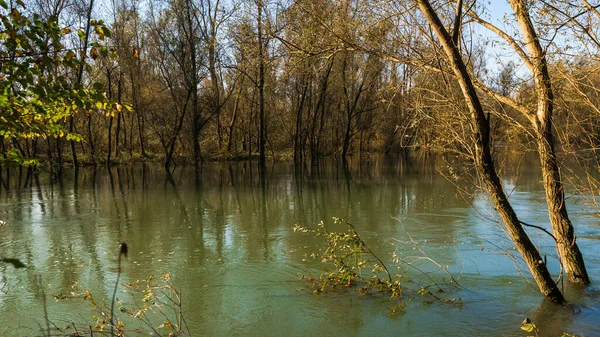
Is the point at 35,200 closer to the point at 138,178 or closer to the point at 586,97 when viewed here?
the point at 138,178

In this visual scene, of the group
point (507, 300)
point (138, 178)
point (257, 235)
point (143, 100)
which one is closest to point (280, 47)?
point (257, 235)

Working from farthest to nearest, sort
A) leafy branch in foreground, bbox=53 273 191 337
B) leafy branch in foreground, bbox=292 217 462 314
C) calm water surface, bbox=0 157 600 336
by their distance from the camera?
leafy branch in foreground, bbox=292 217 462 314 → calm water surface, bbox=0 157 600 336 → leafy branch in foreground, bbox=53 273 191 337

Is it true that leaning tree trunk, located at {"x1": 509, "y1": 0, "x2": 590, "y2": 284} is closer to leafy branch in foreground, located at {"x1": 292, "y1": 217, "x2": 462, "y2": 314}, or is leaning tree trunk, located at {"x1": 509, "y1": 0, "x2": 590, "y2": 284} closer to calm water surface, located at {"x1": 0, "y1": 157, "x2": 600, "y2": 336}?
calm water surface, located at {"x1": 0, "y1": 157, "x2": 600, "y2": 336}

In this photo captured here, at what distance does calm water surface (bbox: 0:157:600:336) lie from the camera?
5156 millimetres

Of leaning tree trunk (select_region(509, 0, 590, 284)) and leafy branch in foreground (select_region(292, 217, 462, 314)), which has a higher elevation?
leaning tree trunk (select_region(509, 0, 590, 284))

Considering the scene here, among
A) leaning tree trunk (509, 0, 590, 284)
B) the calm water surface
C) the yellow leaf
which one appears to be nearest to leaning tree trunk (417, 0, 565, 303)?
the calm water surface

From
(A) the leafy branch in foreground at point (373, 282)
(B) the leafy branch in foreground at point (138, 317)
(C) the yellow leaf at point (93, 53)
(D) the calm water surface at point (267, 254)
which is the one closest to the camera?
(C) the yellow leaf at point (93, 53)

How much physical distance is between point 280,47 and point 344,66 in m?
22.6

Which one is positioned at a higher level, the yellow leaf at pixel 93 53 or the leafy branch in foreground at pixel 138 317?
the yellow leaf at pixel 93 53

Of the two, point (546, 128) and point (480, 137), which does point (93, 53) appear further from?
point (546, 128)

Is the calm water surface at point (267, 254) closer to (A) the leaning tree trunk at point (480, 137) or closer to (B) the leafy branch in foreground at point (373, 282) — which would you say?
(B) the leafy branch in foreground at point (373, 282)

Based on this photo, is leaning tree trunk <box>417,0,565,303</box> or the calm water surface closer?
leaning tree trunk <box>417,0,565,303</box>

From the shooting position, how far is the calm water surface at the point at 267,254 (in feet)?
16.9

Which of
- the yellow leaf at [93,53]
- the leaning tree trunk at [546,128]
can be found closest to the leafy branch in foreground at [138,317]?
the yellow leaf at [93,53]
